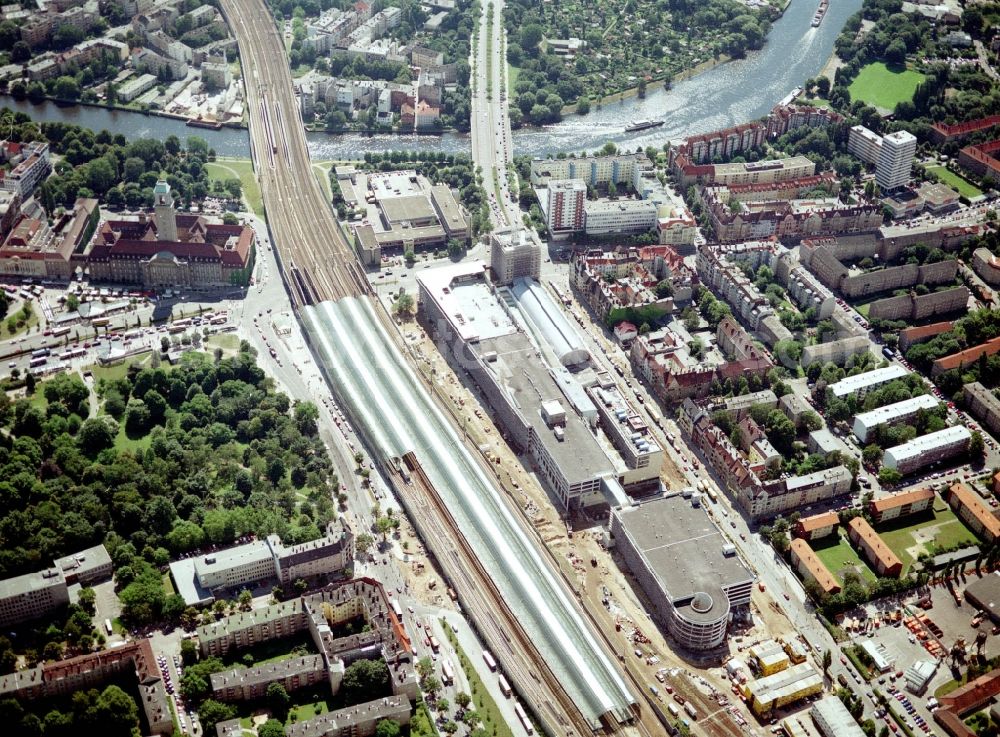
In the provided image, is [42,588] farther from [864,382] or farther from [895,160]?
[895,160]

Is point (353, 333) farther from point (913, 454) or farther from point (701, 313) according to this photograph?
point (913, 454)

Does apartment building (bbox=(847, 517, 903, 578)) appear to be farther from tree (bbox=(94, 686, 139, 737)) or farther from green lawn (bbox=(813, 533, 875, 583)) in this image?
tree (bbox=(94, 686, 139, 737))

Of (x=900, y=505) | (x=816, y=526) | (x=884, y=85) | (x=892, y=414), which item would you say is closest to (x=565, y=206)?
(x=892, y=414)

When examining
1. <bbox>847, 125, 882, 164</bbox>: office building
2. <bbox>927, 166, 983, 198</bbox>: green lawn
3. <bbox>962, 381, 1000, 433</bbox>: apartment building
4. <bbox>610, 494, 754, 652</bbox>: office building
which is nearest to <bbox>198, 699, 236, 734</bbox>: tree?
<bbox>610, 494, 754, 652</bbox>: office building

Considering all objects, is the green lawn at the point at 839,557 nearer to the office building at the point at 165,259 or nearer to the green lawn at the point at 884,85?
the office building at the point at 165,259

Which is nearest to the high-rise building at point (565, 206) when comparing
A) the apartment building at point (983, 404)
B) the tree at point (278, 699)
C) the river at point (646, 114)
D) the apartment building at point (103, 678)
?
the river at point (646, 114)
